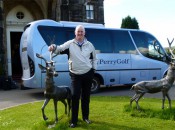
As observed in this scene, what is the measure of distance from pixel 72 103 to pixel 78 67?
0.85m

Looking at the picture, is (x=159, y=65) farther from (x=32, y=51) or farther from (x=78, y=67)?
(x=78, y=67)

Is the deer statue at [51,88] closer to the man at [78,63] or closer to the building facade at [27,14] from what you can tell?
the man at [78,63]

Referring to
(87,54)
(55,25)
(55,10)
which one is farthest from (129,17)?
(87,54)

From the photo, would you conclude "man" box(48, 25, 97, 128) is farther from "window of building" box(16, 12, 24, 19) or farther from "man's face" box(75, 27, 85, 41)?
"window of building" box(16, 12, 24, 19)

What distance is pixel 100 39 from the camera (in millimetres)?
15844

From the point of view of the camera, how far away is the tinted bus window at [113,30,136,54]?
16.2 meters

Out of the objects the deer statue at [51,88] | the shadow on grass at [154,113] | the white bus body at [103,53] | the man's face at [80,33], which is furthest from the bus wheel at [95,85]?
the man's face at [80,33]

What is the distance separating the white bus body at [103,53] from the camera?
46.7 feet

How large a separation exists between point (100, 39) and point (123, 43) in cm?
127

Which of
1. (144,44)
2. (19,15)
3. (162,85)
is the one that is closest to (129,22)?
(19,15)

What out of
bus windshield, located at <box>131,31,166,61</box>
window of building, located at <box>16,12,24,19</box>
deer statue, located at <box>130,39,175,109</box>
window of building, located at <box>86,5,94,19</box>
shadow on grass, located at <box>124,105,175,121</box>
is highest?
window of building, located at <box>86,5,94,19</box>

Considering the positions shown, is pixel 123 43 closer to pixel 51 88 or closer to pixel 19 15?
pixel 51 88

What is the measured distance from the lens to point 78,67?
309 inches

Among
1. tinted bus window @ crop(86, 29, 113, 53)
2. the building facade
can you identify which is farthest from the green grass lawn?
the building facade
